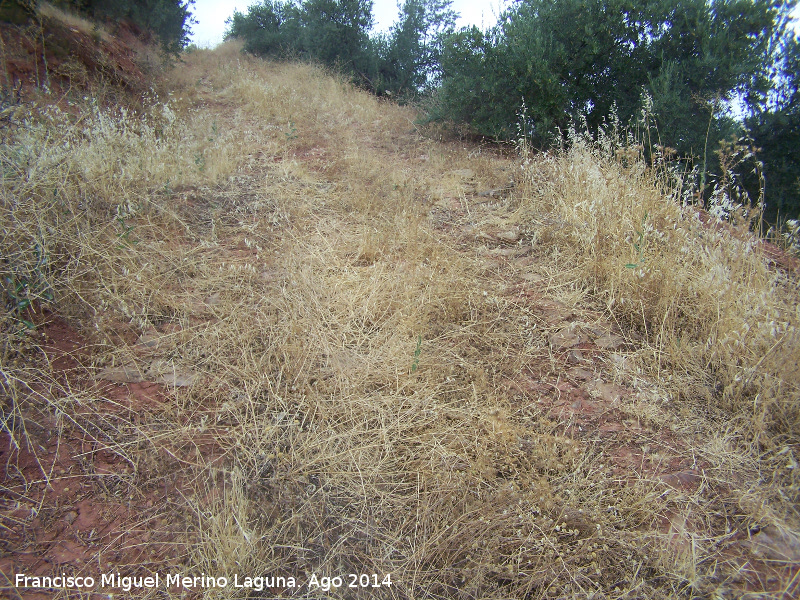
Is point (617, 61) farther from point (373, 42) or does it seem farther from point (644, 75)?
point (373, 42)

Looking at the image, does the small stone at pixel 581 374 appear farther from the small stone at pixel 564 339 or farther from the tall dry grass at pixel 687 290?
the tall dry grass at pixel 687 290

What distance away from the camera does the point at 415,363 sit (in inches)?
96.9

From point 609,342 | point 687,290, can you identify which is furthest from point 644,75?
point 609,342

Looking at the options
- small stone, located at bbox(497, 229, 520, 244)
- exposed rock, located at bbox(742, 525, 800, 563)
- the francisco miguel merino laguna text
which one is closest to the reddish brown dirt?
the francisco miguel merino laguna text

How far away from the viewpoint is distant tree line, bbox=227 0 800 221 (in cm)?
522

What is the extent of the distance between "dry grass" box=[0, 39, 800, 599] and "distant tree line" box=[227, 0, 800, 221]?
5.67 ft

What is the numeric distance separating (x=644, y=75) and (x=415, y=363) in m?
5.39

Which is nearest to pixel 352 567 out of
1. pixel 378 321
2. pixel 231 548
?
pixel 231 548

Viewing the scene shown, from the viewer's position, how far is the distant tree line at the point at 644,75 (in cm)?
522

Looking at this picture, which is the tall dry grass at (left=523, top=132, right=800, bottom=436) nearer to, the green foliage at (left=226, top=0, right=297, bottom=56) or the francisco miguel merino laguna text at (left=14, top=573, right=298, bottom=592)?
the francisco miguel merino laguna text at (left=14, top=573, right=298, bottom=592)

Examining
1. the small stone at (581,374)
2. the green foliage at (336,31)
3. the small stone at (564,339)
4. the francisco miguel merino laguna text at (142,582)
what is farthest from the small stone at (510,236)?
the green foliage at (336,31)

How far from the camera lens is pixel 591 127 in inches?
239

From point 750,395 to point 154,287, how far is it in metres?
3.44

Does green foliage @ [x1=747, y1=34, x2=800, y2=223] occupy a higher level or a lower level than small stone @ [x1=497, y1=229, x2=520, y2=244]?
higher
